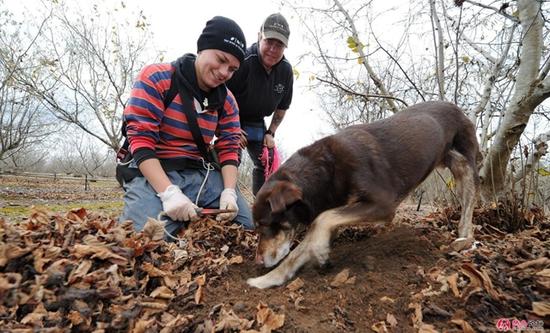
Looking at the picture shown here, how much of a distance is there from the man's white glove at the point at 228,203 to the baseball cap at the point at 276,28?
A: 2.01m

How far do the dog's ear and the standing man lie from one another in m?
2.02

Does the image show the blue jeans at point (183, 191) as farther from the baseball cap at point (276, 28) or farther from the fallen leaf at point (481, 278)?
the fallen leaf at point (481, 278)

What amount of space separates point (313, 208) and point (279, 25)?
8.10ft

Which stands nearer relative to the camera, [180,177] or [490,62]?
[180,177]

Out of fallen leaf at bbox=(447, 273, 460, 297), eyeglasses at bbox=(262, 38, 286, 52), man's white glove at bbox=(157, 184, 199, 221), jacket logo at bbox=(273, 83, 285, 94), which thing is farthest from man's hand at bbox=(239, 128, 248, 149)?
fallen leaf at bbox=(447, 273, 460, 297)

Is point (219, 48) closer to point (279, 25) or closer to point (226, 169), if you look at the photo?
point (279, 25)

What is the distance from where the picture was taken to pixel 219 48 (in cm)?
366

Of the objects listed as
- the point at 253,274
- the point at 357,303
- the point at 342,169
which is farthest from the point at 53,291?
the point at 342,169

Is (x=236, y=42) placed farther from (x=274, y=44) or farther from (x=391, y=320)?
(x=391, y=320)

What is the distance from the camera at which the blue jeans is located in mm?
3646

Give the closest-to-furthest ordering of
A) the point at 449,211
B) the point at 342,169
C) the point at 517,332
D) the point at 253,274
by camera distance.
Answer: the point at 517,332 → the point at 253,274 → the point at 342,169 → the point at 449,211

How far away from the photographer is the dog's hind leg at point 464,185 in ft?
12.0

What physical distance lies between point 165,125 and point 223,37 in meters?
1.15

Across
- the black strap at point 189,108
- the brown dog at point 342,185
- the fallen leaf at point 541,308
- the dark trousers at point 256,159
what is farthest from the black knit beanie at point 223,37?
the fallen leaf at point 541,308
